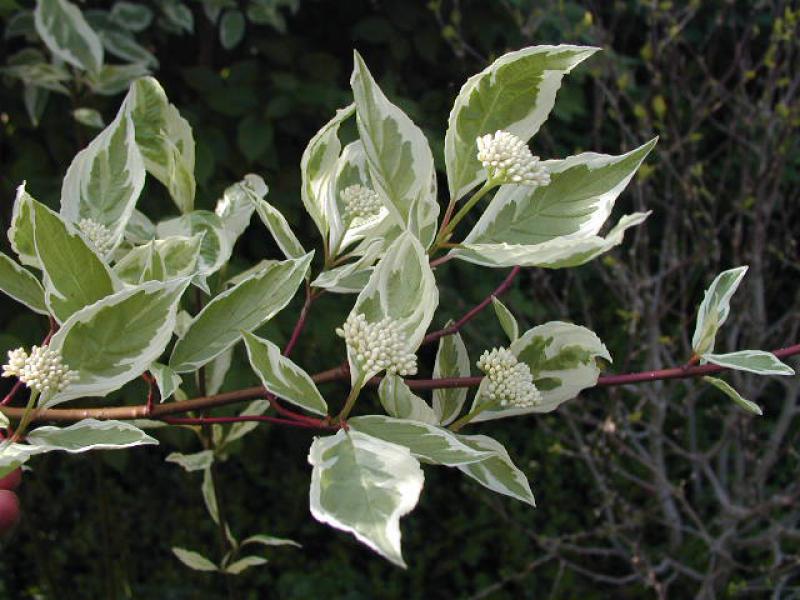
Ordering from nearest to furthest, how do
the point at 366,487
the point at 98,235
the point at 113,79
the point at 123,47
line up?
1. the point at 366,487
2. the point at 98,235
3. the point at 113,79
4. the point at 123,47

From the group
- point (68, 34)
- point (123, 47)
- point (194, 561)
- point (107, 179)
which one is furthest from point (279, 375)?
point (123, 47)

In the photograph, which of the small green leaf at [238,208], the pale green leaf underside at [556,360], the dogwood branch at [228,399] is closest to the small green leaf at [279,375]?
the dogwood branch at [228,399]

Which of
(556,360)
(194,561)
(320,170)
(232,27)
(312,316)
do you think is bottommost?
(312,316)

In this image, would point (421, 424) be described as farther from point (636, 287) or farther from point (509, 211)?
point (636, 287)

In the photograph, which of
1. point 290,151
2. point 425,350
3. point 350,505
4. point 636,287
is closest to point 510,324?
point 350,505

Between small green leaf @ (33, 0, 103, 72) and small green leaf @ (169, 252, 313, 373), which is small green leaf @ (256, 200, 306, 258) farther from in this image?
small green leaf @ (33, 0, 103, 72)

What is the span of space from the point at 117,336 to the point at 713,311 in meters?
0.42

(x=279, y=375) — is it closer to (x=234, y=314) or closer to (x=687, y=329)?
(x=234, y=314)

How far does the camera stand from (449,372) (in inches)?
29.5

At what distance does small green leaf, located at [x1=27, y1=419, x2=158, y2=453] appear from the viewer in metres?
0.55

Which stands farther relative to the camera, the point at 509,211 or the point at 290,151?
the point at 290,151

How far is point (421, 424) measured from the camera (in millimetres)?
584

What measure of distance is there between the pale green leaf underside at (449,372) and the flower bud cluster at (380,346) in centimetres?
15

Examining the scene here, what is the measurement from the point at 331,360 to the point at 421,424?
1896mm
